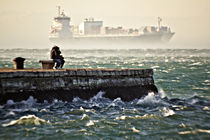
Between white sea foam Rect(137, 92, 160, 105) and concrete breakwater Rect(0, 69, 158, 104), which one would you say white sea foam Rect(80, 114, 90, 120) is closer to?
concrete breakwater Rect(0, 69, 158, 104)

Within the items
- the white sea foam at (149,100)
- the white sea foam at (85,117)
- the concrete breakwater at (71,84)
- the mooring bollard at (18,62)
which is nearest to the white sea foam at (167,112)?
the white sea foam at (149,100)

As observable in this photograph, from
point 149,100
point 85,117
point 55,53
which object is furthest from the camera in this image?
point 55,53

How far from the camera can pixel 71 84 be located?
46.7ft

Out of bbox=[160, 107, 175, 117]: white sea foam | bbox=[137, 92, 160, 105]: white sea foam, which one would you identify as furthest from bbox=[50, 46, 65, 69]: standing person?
bbox=[160, 107, 175, 117]: white sea foam

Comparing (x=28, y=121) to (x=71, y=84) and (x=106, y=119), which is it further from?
(x=71, y=84)

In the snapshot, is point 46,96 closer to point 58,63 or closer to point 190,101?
point 58,63

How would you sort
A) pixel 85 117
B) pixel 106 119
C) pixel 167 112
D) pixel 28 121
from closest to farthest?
pixel 28 121, pixel 106 119, pixel 85 117, pixel 167 112

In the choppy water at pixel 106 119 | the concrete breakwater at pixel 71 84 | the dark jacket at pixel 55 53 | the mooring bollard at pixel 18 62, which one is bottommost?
the choppy water at pixel 106 119

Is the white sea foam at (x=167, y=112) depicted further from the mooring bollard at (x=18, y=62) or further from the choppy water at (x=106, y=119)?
the mooring bollard at (x=18, y=62)

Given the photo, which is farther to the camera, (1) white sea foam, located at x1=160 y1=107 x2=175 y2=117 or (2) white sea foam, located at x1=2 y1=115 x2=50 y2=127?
(1) white sea foam, located at x1=160 y1=107 x2=175 y2=117

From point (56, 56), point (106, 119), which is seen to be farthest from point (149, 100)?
point (56, 56)

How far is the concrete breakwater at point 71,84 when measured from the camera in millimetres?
12844

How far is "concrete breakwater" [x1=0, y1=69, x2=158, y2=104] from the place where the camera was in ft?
42.1

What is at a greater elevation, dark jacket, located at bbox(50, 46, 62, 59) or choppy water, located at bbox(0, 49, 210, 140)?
dark jacket, located at bbox(50, 46, 62, 59)
